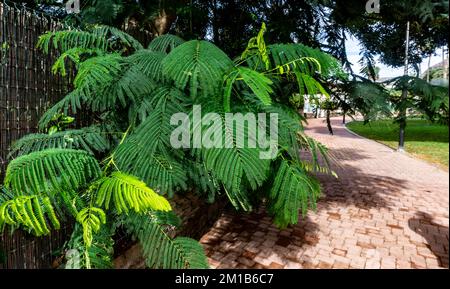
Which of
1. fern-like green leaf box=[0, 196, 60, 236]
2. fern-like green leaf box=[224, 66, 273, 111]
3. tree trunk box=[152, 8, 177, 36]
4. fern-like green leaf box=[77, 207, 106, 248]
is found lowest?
fern-like green leaf box=[77, 207, 106, 248]

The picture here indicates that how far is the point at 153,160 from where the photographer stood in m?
1.22

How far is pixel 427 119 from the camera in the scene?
2.14 meters

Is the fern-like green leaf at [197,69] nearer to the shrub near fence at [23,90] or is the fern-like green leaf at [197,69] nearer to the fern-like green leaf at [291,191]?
the fern-like green leaf at [291,191]

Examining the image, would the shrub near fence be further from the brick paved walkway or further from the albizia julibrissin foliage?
the brick paved walkway

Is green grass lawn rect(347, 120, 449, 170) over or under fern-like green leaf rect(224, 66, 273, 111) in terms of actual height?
under

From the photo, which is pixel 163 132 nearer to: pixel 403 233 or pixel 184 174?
pixel 184 174

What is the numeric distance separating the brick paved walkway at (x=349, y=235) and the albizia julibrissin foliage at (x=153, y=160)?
85cm

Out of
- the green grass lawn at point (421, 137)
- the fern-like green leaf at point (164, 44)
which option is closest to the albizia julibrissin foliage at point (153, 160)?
the fern-like green leaf at point (164, 44)

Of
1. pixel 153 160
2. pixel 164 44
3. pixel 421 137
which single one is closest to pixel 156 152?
pixel 153 160

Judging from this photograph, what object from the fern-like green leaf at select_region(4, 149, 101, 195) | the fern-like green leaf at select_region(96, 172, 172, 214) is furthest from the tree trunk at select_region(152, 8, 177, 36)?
the fern-like green leaf at select_region(96, 172, 172, 214)

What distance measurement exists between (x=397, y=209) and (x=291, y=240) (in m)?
2.48

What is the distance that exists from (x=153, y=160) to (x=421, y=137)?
4629 mm

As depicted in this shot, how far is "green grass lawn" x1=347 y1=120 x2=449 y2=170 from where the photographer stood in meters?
0.98

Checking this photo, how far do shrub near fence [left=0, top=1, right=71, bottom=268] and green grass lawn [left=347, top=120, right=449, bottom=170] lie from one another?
2049mm
